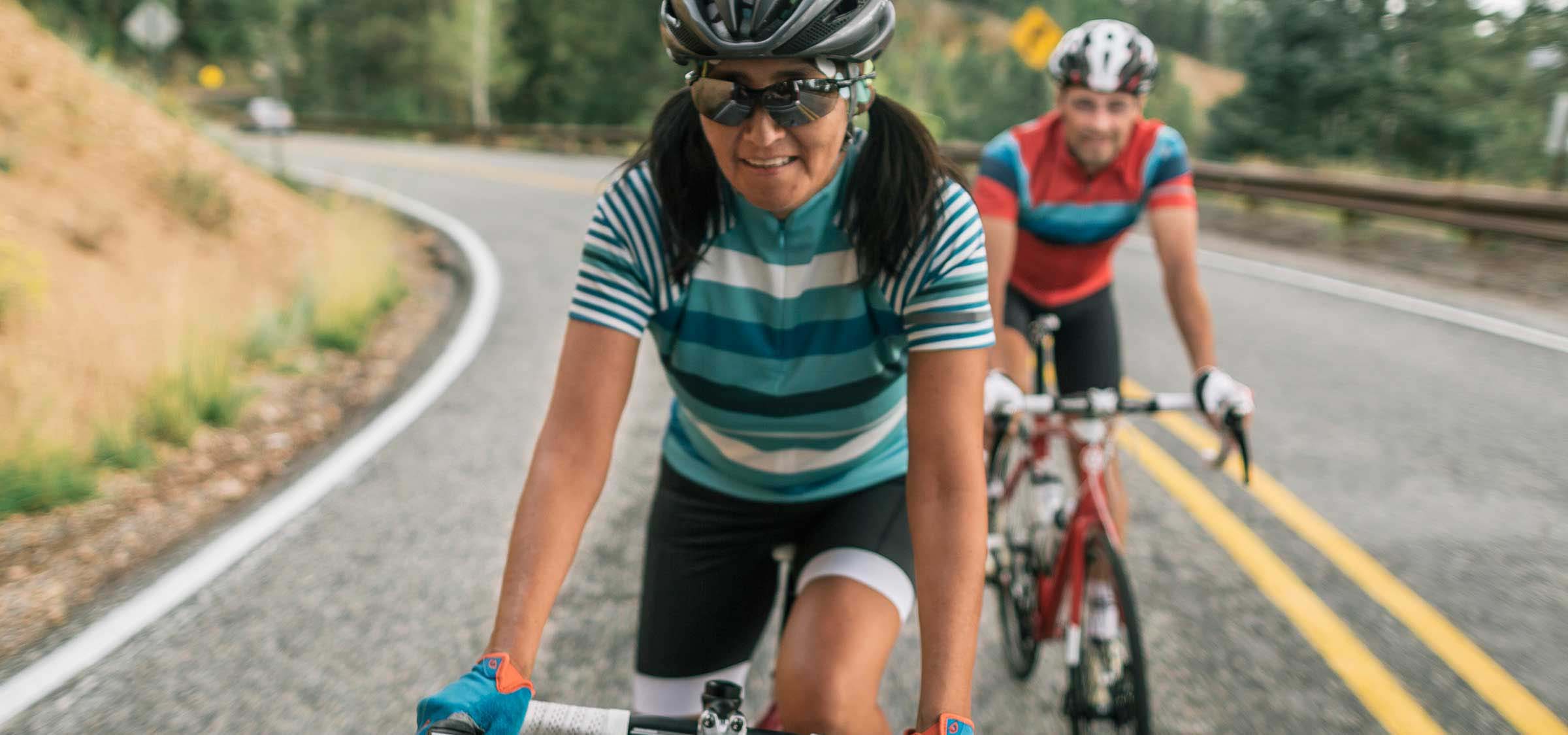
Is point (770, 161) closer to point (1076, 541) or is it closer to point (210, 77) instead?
point (1076, 541)

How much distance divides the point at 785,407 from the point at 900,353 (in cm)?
24

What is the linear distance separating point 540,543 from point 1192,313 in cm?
224

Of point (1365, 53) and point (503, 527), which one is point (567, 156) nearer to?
point (503, 527)

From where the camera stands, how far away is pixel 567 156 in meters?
26.7

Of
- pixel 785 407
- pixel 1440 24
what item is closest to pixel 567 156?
pixel 785 407

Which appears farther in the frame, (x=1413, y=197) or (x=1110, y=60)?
(x=1413, y=197)

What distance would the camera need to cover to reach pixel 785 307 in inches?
71.4

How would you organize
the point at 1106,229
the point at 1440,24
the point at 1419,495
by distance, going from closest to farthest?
the point at 1106,229, the point at 1419,495, the point at 1440,24

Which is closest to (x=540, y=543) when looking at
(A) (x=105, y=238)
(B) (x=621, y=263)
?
(B) (x=621, y=263)

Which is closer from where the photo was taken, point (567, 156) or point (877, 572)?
point (877, 572)

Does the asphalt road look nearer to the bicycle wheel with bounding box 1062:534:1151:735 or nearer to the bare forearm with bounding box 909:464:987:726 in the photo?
the bicycle wheel with bounding box 1062:534:1151:735

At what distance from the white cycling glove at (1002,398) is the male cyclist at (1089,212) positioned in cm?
34

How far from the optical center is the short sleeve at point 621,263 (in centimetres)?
175

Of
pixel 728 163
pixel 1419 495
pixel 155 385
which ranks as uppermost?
pixel 728 163
